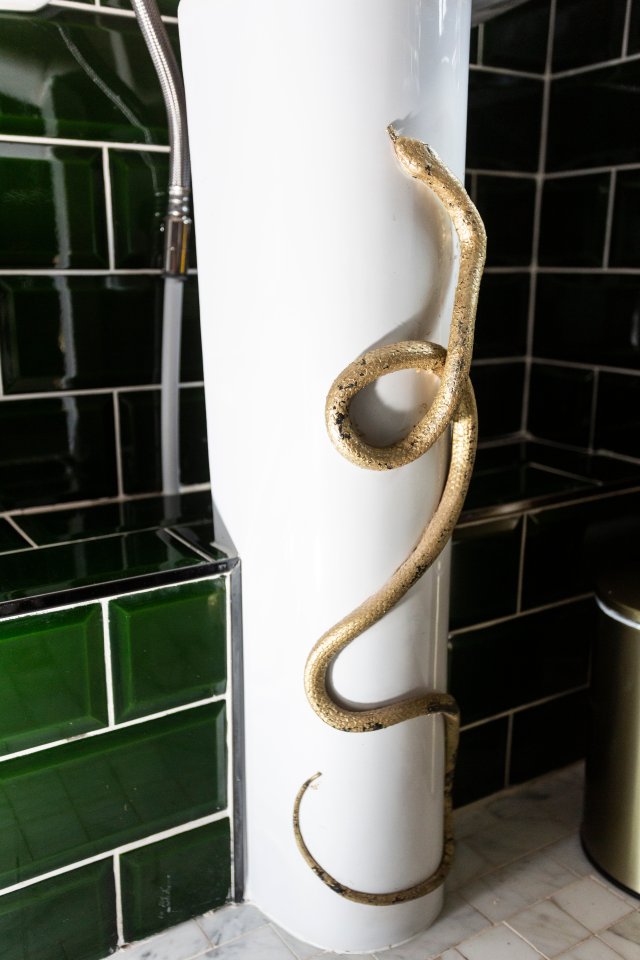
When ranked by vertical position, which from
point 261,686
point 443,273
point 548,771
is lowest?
point 548,771

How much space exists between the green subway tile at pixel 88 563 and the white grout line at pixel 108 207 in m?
0.32

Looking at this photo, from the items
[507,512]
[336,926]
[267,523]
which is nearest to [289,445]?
[267,523]

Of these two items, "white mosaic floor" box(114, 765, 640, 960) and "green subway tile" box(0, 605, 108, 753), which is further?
"white mosaic floor" box(114, 765, 640, 960)

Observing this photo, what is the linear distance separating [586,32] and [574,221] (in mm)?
254

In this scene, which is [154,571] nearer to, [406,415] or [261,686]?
[261,686]

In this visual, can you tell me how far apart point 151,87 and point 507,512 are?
2.12ft

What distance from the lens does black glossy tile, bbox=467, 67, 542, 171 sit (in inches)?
50.4

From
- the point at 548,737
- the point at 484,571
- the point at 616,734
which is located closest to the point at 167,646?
the point at 484,571

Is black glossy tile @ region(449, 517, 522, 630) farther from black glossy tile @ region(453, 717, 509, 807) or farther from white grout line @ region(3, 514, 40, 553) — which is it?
white grout line @ region(3, 514, 40, 553)

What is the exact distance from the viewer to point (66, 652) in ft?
2.77

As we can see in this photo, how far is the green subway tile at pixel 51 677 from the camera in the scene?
0.82 metres

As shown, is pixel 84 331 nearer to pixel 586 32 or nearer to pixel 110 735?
pixel 110 735

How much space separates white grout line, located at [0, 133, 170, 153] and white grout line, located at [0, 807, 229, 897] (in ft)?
2.41

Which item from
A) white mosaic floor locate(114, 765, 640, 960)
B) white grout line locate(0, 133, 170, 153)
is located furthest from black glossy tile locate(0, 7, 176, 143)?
white mosaic floor locate(114, 765, 640, 960)
